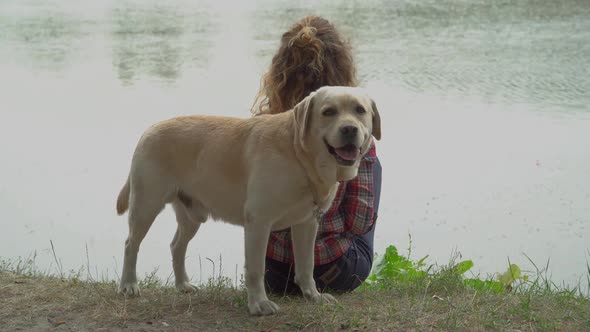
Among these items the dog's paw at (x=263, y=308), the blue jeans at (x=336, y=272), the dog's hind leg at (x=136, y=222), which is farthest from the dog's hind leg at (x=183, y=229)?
the dog's paw at (x=263, y=308)

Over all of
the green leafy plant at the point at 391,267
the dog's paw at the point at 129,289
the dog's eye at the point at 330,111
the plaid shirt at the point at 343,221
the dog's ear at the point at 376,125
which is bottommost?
the green leafy plant at the point at 391,267

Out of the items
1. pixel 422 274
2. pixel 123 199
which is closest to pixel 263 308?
pixel 123 199

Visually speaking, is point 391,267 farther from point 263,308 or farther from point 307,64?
point 263,308

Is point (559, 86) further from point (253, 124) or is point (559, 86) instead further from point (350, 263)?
point (253, 124)

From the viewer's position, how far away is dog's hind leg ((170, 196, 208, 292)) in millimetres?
4039

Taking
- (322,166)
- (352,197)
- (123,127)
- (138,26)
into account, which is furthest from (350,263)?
(138,26)

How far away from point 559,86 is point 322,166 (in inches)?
240

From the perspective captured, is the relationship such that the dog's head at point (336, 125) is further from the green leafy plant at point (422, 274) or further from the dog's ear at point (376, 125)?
the green leafy plant at point (422, 274)

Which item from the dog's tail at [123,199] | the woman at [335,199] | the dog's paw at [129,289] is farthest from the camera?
the woman at [335,199]

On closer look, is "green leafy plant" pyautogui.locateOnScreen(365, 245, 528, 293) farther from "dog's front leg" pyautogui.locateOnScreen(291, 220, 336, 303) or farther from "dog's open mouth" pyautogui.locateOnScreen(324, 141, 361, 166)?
"dog's open mouth" pyautogui.locateOnScreen(324, 141, 361, 166)

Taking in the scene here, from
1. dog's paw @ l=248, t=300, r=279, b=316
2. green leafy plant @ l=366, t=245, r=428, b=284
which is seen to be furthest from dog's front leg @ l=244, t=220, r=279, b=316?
green leafy plant @ l=366, t=245, r=428, b=284

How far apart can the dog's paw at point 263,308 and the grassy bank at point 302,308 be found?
0.03 m

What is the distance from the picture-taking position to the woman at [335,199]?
14.1ft

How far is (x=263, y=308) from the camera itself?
11.9ft
